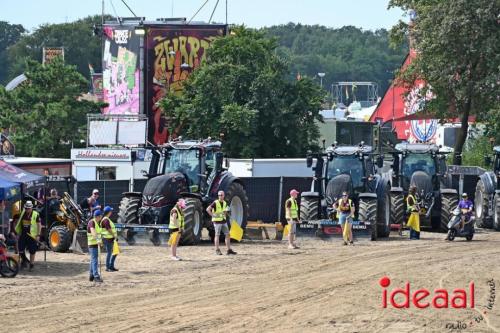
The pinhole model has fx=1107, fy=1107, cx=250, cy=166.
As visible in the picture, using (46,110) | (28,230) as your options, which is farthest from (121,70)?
(28,230)

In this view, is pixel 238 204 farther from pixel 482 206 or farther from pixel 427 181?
pixel 482 206

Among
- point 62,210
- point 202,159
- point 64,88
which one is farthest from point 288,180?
point 64,88

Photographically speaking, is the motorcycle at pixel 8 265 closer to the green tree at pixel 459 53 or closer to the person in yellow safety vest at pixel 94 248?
the person in yellow safety vest at pixel 94 248

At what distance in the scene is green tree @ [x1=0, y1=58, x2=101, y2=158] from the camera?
2053 inches

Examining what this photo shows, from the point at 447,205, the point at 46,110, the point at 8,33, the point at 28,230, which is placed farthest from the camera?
the point at 8,33

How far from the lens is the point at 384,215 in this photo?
30.7 metres

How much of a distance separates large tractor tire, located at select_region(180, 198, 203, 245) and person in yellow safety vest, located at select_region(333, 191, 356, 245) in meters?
3.64

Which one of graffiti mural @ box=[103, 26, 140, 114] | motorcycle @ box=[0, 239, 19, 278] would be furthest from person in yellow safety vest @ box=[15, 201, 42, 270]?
graffiti mural @ box=[103, 26, 140, 114]

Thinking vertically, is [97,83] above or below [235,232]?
above

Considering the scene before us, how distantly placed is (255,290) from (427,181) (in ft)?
49.3

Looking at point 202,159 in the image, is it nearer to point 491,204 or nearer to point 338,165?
point 338,165

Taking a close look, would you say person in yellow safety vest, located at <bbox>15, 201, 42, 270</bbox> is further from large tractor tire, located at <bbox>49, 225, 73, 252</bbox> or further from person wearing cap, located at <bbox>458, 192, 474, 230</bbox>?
person wearing cap, located at <bbox>458, 192, 474, 230</bbox>

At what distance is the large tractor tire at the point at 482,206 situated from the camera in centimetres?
3512

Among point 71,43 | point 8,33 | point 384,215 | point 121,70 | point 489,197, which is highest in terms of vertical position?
point 8,33
